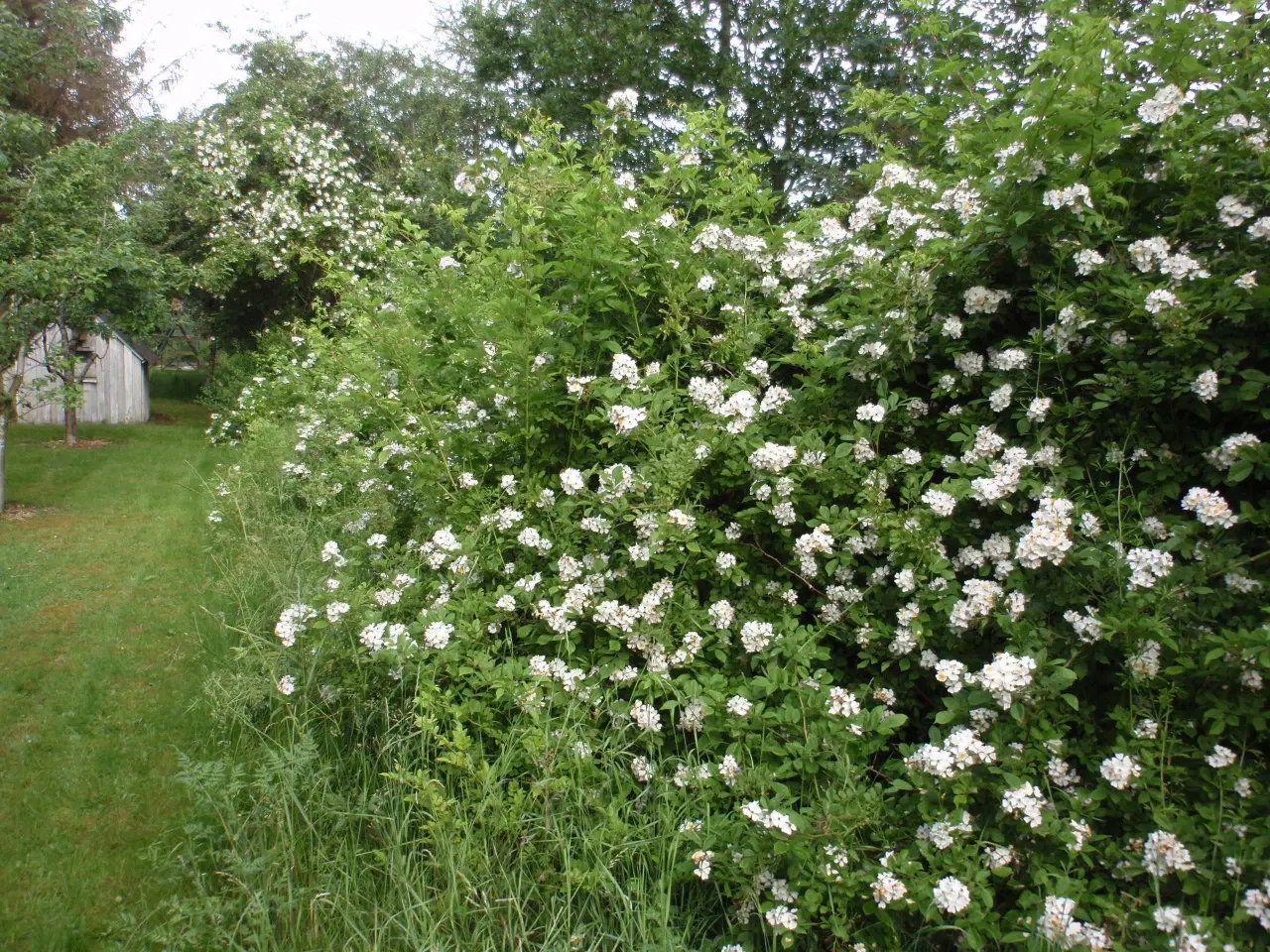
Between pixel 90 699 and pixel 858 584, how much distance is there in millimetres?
4081

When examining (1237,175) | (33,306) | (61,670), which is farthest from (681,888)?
(33,306)

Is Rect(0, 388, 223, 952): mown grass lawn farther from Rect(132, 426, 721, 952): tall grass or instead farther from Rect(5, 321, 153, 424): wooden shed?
Rect(5, 321, 153, 424): wooden shed

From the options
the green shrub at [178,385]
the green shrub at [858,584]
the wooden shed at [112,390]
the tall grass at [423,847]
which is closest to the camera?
the green shrub at [858,584]

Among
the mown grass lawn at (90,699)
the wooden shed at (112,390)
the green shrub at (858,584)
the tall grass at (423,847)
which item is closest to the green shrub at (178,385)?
the wooden shed at (112,390)

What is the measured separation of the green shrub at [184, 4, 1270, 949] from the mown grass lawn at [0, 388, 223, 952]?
2.16ft

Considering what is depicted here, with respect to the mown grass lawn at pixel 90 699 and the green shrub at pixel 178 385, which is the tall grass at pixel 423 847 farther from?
the green shrub at pixel 178 385

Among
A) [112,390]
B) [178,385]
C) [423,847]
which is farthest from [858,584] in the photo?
[178,385]

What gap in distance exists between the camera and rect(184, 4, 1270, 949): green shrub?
2.14 meters

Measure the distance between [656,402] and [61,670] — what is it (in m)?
4.06

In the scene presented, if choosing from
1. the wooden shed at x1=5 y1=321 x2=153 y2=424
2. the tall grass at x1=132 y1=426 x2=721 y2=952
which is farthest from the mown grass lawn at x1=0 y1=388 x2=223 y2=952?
the wooden shed at x1=5 y1=321 x2=153 y2=424

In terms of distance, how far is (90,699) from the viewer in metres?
4.50

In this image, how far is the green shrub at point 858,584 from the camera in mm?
2145

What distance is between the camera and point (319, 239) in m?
17.7

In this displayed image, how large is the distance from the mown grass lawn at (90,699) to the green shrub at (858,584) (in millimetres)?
657
